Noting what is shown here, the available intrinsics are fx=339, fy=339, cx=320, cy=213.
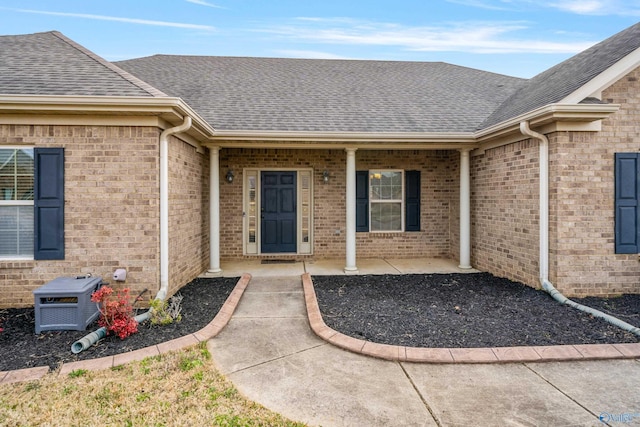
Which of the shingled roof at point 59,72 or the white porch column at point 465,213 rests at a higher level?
the shingled roof at point 59,72

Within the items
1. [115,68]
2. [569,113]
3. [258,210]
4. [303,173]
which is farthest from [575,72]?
[115,68]

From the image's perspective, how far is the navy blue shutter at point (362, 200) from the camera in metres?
8.53

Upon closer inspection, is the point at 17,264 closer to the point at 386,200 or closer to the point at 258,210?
the point at 258,210

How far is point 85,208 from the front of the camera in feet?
16.0

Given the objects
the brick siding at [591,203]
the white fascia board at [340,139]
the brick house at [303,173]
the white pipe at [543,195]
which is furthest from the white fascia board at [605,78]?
the white fascia board at [340,139]

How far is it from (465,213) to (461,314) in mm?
3290

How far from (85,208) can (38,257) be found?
938 mm

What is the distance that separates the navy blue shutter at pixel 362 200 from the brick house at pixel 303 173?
0.04 m

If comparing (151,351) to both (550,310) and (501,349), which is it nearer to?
(501,349)

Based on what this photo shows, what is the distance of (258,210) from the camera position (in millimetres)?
Answer: 8375

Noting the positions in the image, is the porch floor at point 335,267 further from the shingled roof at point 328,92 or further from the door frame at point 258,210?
the shingled roof at point 328,92

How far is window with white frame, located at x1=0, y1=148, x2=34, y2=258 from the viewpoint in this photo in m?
4.84

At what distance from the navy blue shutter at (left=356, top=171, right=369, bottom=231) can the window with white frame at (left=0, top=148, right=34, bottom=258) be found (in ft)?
20.6

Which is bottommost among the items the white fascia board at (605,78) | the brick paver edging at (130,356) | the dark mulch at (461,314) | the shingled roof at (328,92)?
the brick paver edging at (130,356)
